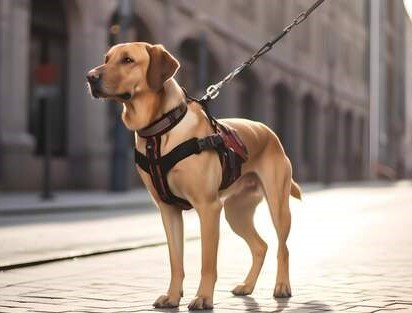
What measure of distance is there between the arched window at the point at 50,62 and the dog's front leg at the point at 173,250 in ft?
76.3

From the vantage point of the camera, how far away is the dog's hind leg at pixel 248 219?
6.91 metres

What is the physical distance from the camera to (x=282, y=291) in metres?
6.63

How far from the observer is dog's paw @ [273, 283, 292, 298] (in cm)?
663

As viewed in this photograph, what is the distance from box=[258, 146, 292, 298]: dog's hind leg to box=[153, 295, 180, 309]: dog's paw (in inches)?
34.5

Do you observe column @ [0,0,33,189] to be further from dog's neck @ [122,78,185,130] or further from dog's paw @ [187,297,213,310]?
dog's paw @ [187,297,213,310]

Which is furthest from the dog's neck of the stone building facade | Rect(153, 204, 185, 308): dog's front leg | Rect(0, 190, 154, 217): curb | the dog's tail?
the stone building facade

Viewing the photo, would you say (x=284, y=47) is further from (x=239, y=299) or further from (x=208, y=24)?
(x=239, y=299)

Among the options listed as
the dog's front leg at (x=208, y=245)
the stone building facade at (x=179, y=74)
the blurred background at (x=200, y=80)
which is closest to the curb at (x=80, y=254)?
the dog's front leg at (x=208, y=245)

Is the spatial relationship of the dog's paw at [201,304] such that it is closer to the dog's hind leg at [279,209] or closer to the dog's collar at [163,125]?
the dog's hind leg at [279,209]

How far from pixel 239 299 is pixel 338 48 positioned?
198 ft

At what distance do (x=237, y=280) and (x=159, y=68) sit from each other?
8.28 feet

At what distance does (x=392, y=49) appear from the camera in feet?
277

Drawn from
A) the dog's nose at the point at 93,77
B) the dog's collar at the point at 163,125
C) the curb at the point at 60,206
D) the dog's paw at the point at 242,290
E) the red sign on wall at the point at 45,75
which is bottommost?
the curb at the point at 60,206

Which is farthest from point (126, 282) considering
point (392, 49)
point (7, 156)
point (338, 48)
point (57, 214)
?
point (392, 49)
